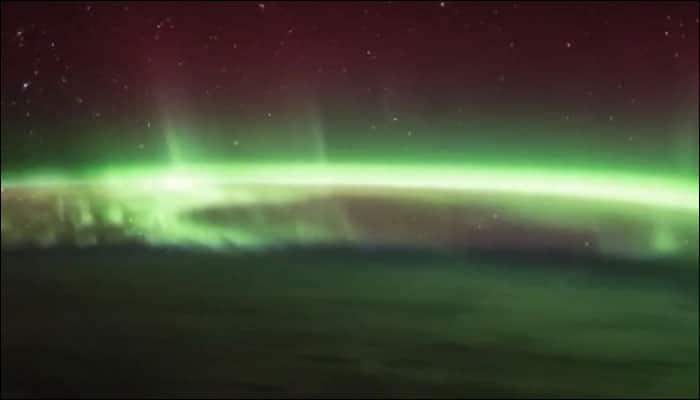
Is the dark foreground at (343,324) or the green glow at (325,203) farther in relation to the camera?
the green glow at (325,203)

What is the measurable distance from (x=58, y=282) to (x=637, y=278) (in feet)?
6.00

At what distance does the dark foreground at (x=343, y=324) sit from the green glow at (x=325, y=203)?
0.33 meters

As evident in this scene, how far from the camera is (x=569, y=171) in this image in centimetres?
431

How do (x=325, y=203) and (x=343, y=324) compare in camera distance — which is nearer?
(x=343, y=324)

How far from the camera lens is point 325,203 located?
476 centimetres

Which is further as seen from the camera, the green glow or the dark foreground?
the green glow

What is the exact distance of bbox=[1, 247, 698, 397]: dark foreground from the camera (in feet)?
7.33

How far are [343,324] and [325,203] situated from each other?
6.64ft

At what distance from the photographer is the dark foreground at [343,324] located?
2.23 meters

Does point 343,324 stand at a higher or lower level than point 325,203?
lower

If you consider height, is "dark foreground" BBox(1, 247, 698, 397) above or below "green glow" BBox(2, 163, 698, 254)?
below

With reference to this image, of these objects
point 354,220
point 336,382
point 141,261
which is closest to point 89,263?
point 141,261

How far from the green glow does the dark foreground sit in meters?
0.33

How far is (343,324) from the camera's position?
2760mm
